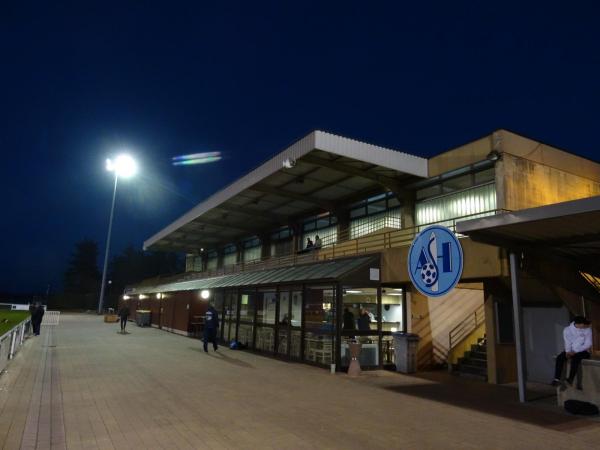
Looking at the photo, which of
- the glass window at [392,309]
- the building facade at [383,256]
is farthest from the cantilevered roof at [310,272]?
the glass window at [392,309]

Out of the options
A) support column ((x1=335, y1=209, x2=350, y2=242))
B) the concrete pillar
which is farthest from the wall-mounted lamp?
support column ((x1=335, y1=209, x2=350, y2=242))

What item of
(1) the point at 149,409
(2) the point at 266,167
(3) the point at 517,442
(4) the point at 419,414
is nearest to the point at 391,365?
(4) the point at 419,414

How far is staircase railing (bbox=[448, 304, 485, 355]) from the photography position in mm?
14469

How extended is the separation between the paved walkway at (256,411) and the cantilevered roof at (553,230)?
350cm

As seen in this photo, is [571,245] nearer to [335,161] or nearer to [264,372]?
[264,372]

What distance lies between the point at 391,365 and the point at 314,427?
311 inches

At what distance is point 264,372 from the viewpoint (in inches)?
472

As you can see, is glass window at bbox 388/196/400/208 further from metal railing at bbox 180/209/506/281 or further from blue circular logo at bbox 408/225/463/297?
blue circular logo at bbox 408/225/463/297

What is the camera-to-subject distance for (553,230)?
322 inches

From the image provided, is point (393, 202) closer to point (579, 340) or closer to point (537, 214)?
point (579, 340)

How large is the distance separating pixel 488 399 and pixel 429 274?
10.3 feet

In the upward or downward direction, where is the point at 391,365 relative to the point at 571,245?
downward

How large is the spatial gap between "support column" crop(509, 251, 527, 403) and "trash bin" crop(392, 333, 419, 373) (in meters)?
4.18

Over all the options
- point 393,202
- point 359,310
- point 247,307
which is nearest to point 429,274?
point 359,310
